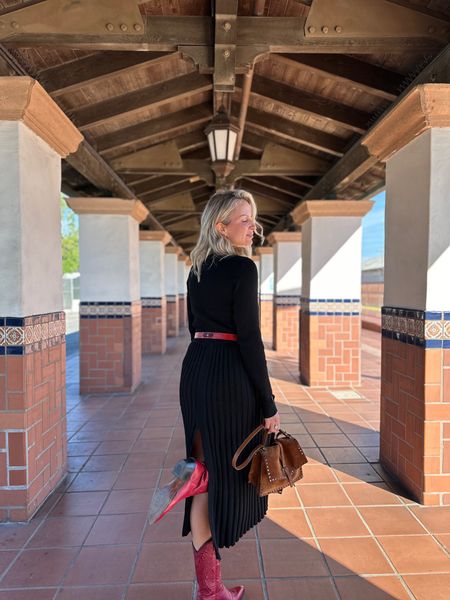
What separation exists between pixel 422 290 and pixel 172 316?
9868 mm

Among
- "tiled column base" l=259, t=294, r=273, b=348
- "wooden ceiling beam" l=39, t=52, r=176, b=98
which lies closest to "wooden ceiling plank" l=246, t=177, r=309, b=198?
"wooden ceiling beam" l=39, t=52, r=176, b=98

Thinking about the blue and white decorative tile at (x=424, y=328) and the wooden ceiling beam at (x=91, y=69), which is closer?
the blue and white decorative tile at (x=424, y=328)

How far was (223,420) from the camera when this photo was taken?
164 cm

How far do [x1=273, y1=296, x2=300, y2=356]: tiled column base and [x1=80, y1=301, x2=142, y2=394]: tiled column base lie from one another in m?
4.09

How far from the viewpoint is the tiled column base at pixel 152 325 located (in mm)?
8938

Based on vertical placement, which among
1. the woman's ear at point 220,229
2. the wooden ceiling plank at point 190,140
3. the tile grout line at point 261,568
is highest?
the wooden ceiling plank at point 190,140

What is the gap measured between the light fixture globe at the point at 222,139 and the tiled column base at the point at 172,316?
329 inches

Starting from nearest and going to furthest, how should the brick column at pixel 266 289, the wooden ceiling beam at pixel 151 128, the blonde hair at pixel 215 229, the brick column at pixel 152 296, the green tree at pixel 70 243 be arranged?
the blonde hair at pixel 215 229 → the wooden ceiling beam at pixel 151 128 → the brick column at pixel 152 296 → the brick column at pixel 266 289 → the green tree at pixel 70 243

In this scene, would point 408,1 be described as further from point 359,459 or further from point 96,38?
point 359,459

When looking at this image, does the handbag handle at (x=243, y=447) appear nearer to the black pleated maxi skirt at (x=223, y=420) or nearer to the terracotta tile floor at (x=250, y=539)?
the black pleated maxi skirt at (x=223, y=420)

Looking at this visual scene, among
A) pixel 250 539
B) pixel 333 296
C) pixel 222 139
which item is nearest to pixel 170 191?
pixel 333 296

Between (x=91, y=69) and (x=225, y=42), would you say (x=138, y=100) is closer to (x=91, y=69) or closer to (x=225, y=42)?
(x=91, y=69)

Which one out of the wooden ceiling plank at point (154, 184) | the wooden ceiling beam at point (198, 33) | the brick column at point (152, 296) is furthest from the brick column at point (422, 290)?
the brick column at point (152, 296)

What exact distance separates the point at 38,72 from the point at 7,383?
212 centimetres
